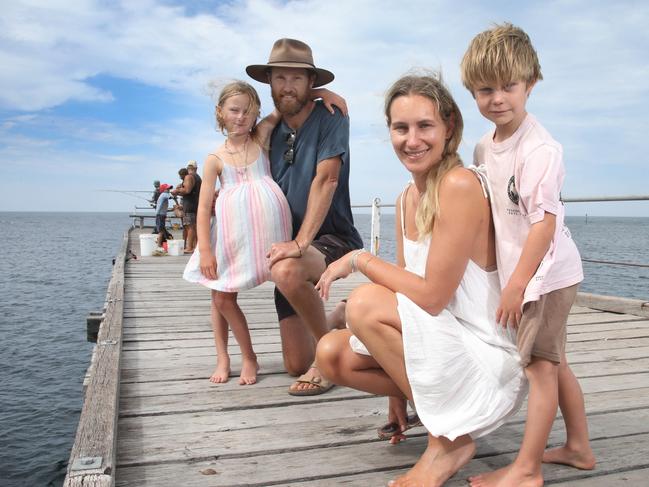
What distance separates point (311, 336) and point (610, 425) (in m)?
1.47

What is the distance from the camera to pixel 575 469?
82.5 inches

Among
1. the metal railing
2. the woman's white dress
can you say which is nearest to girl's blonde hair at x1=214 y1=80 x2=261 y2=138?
the woman's white dress

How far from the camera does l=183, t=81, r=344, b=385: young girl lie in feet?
9.82

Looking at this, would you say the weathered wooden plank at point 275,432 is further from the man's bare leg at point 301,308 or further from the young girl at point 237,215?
the young girl at point 237,215

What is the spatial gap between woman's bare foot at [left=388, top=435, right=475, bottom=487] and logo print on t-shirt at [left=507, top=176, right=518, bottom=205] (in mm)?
777

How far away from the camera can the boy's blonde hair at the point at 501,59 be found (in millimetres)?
1882

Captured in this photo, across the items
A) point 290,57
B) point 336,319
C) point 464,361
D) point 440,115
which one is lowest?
point 336,319

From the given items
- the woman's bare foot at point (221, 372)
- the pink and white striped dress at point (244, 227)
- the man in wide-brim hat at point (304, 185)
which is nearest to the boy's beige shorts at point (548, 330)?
the man in wide-brim hat at point (304, 185)

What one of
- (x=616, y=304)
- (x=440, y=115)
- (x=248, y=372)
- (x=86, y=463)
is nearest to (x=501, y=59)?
(x=440, y=115)

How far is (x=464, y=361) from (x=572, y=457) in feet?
2.01

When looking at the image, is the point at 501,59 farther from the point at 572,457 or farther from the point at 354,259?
the point at 572,457

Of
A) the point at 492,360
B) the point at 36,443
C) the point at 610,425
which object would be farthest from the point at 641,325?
the point at 36,443

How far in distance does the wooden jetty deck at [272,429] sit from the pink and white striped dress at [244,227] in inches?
21.6

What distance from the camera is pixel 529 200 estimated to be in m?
1.81
